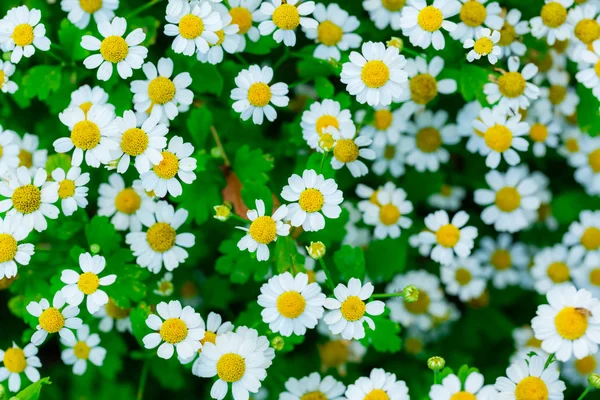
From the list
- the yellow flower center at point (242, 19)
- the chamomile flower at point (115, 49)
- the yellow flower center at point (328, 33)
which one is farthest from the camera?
the yellow flower center at point (328, 33)

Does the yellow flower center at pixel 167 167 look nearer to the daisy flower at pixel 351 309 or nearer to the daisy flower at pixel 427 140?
the daisy flower at pixel 351 309

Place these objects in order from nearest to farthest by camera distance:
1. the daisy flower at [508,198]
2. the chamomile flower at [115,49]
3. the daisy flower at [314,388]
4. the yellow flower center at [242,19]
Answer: the chamomile flower at [115,49] < the daisy flower at [314,388] < the yellow flower center at [242,19] < the daisy flower at [508,198]

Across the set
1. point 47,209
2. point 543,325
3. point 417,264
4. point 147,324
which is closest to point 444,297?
point 417,264

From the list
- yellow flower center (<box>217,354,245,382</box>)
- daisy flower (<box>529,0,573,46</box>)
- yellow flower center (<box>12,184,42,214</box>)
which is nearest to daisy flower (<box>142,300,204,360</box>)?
yellow flower center (<box>217,354,245,382</box>)

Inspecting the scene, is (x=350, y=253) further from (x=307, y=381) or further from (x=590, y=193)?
(x=590, y=193)

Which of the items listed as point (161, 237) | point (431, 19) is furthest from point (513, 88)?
point (161, 237)

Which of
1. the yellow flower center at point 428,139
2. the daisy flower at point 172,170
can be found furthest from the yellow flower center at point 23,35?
the yellow flower center at point 428,139
